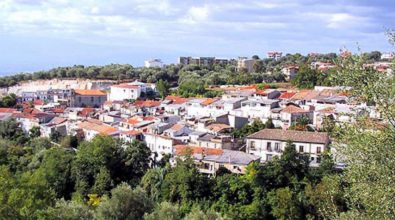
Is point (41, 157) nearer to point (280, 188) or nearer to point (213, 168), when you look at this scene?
point (213, 168)

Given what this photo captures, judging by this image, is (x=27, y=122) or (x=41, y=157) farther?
(x=27, y=122)

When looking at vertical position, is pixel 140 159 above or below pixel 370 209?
below

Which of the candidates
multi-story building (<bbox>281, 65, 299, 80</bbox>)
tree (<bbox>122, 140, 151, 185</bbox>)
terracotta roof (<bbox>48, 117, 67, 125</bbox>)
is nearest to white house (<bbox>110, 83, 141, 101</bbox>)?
terracotta roof (<bbox>48, 117, 67, 125</bbox>)

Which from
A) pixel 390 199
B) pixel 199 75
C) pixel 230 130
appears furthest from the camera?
pixel 199 75

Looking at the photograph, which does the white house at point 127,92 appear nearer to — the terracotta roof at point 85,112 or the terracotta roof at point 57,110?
the terracotta roof at point 57,110

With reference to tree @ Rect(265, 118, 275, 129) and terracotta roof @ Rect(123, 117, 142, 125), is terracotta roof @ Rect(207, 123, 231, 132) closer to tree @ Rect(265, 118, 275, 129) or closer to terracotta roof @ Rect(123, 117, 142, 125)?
tree @ Rect(265, 118, 275, 129)

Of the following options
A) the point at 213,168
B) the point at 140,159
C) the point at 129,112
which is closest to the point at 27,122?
the point at 129,112
